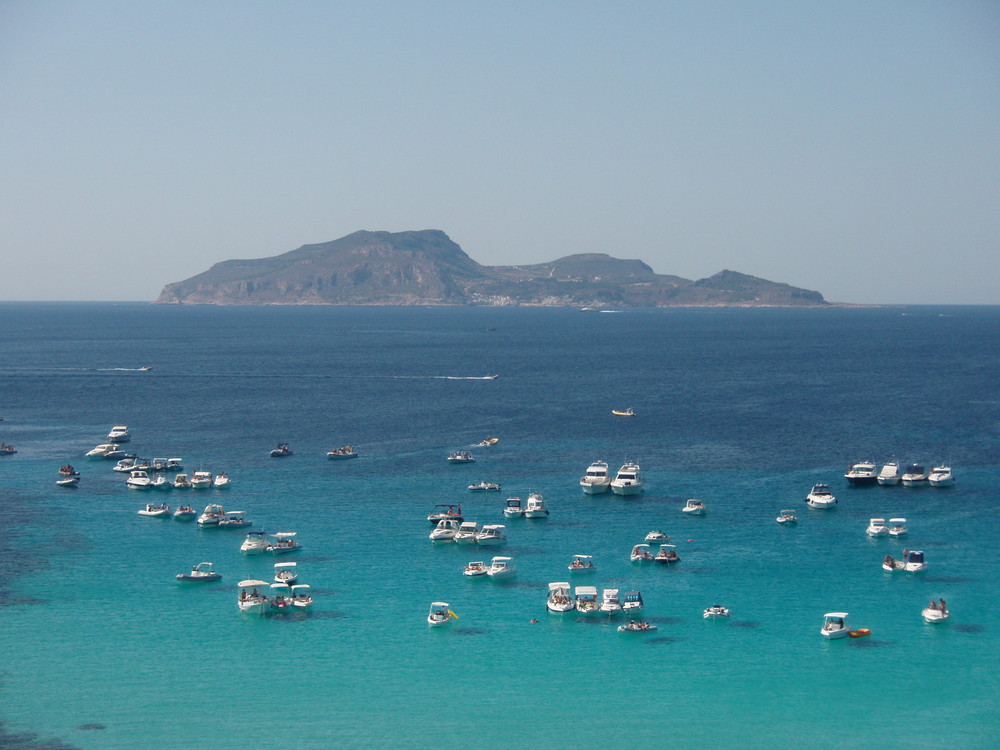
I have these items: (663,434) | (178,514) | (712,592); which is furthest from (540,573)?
(663,434)

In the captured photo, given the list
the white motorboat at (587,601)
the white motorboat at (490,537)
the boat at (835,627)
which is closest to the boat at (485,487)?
the white motorboat at (490,537)

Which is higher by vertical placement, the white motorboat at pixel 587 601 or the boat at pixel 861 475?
the boat at pixel 861 475

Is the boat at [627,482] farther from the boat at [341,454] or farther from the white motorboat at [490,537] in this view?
the boat at [341,454]

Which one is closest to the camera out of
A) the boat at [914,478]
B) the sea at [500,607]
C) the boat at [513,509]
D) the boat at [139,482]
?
the sea at [500,607]

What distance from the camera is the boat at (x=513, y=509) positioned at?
9744 cm

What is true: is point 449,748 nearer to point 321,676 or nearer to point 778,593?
point 321,676

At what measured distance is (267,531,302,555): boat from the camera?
85500mm

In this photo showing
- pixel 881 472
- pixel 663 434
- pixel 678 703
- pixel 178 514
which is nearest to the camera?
pixel 678 703

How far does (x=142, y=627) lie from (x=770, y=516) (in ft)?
184

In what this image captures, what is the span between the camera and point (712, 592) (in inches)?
2968

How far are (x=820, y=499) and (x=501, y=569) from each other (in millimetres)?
37004

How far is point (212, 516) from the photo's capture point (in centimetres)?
9481

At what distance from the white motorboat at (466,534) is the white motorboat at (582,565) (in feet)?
33.2

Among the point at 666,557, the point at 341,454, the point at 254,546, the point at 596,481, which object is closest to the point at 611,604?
the point at 666,557
